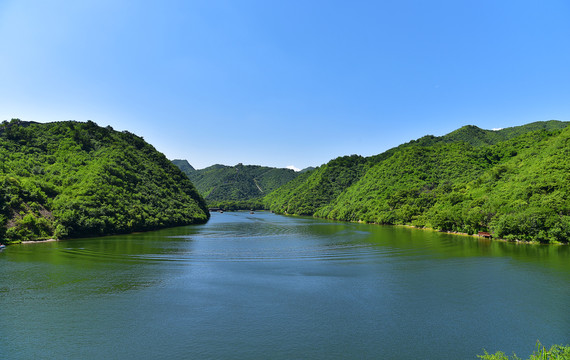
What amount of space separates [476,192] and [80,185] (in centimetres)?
10651

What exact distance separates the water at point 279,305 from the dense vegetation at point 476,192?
14.7 m

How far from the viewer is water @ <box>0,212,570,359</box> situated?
21.5 m

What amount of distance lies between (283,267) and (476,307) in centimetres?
2340

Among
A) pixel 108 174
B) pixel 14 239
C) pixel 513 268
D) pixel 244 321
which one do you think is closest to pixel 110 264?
pixel 244 321

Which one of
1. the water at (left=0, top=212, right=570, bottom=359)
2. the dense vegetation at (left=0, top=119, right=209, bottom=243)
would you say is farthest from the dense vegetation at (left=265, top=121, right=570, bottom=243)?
the dense vegetation at (left=0, top=119, right=209, bottom=243)

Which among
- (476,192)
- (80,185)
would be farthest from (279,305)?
(476,192)

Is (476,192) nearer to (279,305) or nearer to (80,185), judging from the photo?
(279,305)

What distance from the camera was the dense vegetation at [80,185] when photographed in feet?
233

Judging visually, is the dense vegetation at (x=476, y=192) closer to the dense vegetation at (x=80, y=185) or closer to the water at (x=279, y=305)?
the water at (x=279, y=305)

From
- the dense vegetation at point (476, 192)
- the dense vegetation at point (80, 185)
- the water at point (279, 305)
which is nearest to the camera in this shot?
the water at point (279, 305)

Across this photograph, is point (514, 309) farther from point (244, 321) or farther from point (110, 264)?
point (110, 264)

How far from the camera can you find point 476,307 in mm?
28797

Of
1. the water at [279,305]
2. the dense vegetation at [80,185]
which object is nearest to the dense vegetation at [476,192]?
the water at [279,305]

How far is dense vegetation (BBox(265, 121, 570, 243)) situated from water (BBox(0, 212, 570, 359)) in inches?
581
